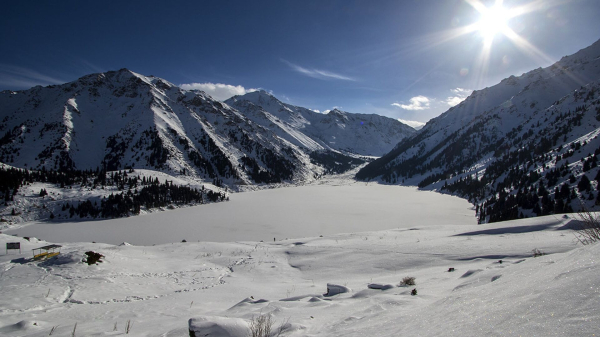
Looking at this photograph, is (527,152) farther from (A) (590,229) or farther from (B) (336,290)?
(B) (336,290)

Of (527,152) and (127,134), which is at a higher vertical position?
(127,134)

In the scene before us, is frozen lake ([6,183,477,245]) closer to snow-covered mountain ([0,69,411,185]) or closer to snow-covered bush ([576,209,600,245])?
snow-covered bush ([576,209,600,245])

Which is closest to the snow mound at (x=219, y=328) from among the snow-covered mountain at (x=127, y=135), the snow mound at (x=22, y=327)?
the snow mound at (x=22, y=327)

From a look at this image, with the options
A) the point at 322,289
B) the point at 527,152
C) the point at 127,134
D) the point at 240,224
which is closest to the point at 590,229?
the point at 322,289

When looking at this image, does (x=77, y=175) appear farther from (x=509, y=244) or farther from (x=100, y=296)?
(x=509, y=244)

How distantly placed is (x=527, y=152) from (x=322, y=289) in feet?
431

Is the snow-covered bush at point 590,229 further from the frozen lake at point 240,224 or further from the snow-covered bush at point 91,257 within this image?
the frozen lake at point 240,224

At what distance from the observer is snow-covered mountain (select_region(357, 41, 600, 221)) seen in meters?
59.6


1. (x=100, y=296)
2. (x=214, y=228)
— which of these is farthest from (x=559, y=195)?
(x=100, y=296)

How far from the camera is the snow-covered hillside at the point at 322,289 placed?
10.5 feet

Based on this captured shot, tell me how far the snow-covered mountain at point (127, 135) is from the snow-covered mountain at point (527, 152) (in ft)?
319

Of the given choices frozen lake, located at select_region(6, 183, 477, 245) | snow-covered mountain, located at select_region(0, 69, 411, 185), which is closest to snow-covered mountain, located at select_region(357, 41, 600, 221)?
frozen lake, located at select_region(6, 183, 477, 245)

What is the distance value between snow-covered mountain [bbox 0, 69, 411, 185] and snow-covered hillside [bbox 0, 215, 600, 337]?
4334 inches

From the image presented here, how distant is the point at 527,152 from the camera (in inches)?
4122
